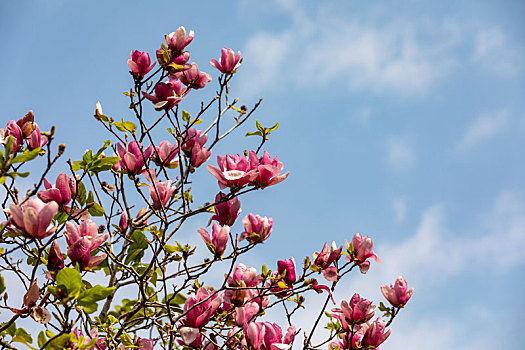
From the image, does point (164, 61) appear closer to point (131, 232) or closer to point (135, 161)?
point (135, 161)

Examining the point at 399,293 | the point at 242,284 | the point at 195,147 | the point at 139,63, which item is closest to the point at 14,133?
the point at 139,63

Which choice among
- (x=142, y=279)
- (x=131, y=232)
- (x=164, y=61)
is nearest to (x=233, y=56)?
(x=164, y=61)

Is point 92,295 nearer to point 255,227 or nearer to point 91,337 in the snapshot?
point 91,337

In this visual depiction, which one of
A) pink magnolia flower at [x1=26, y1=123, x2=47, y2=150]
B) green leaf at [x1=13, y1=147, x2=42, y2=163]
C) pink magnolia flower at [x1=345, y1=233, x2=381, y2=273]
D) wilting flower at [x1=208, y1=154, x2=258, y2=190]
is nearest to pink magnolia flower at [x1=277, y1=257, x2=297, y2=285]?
pink magnolia flower at [x1=345, y1=233, x2=381, y2=273]

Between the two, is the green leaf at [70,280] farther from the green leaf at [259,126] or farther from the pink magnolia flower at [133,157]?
the green leaf at [259,126]

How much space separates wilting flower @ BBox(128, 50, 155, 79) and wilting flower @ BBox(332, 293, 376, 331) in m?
1.52

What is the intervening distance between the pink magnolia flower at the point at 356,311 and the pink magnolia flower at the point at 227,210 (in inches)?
27.8

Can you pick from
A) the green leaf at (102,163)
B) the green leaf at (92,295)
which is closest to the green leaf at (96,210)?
the green leaf at (102,163)

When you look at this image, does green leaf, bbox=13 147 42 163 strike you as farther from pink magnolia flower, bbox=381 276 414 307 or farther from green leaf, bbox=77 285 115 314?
pink magnolia flower, bbox=381 276 414 307

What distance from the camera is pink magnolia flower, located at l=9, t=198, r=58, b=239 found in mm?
1483

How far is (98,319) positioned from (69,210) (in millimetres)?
690

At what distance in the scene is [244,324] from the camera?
1968 mm

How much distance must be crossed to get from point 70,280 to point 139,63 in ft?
3.89

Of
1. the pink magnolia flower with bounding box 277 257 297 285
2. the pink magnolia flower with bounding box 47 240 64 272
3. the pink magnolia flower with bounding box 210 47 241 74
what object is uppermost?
the pink magnolia flower with bounding box 210 47 241 74
